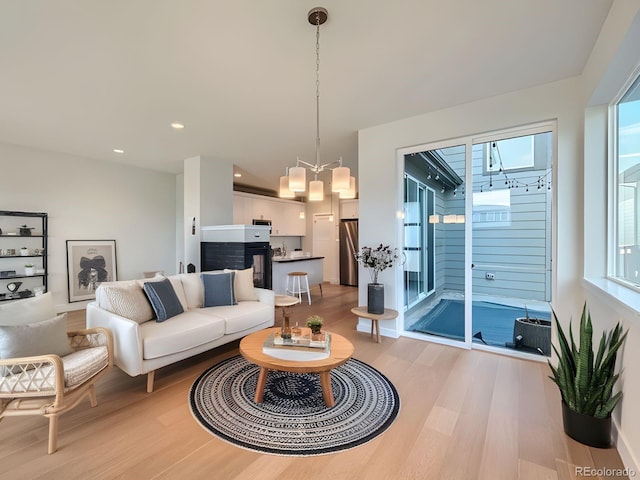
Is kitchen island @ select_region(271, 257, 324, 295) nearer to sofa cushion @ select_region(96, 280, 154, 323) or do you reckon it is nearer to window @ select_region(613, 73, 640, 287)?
sofa cushion @ select_region(96, 280, 154, 323)

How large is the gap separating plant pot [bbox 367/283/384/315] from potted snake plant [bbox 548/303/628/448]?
72.8 inches

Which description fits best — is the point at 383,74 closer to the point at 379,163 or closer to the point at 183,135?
the point at 379,163

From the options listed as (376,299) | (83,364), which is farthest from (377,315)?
(83,364)

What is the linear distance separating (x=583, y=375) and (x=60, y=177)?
274 inches

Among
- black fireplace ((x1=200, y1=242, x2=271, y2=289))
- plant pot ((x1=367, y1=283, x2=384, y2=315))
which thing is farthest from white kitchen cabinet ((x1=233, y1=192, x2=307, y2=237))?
plant pot ((x1=367, y1=283, x2=384, y2=315))

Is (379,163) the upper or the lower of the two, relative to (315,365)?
upper

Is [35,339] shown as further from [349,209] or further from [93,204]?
[349,209]

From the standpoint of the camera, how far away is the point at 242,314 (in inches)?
124

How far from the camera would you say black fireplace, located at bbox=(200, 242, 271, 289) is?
4590mm

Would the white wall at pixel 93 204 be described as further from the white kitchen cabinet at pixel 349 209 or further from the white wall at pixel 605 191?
the white wall at pixel 605 191

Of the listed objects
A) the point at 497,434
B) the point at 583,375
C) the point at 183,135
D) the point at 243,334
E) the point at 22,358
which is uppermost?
the point at 183,135

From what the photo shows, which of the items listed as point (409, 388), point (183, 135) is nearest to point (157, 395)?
point (409, 388)

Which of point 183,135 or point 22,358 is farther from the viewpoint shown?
point 183,135

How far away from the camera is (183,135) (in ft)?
13.4
